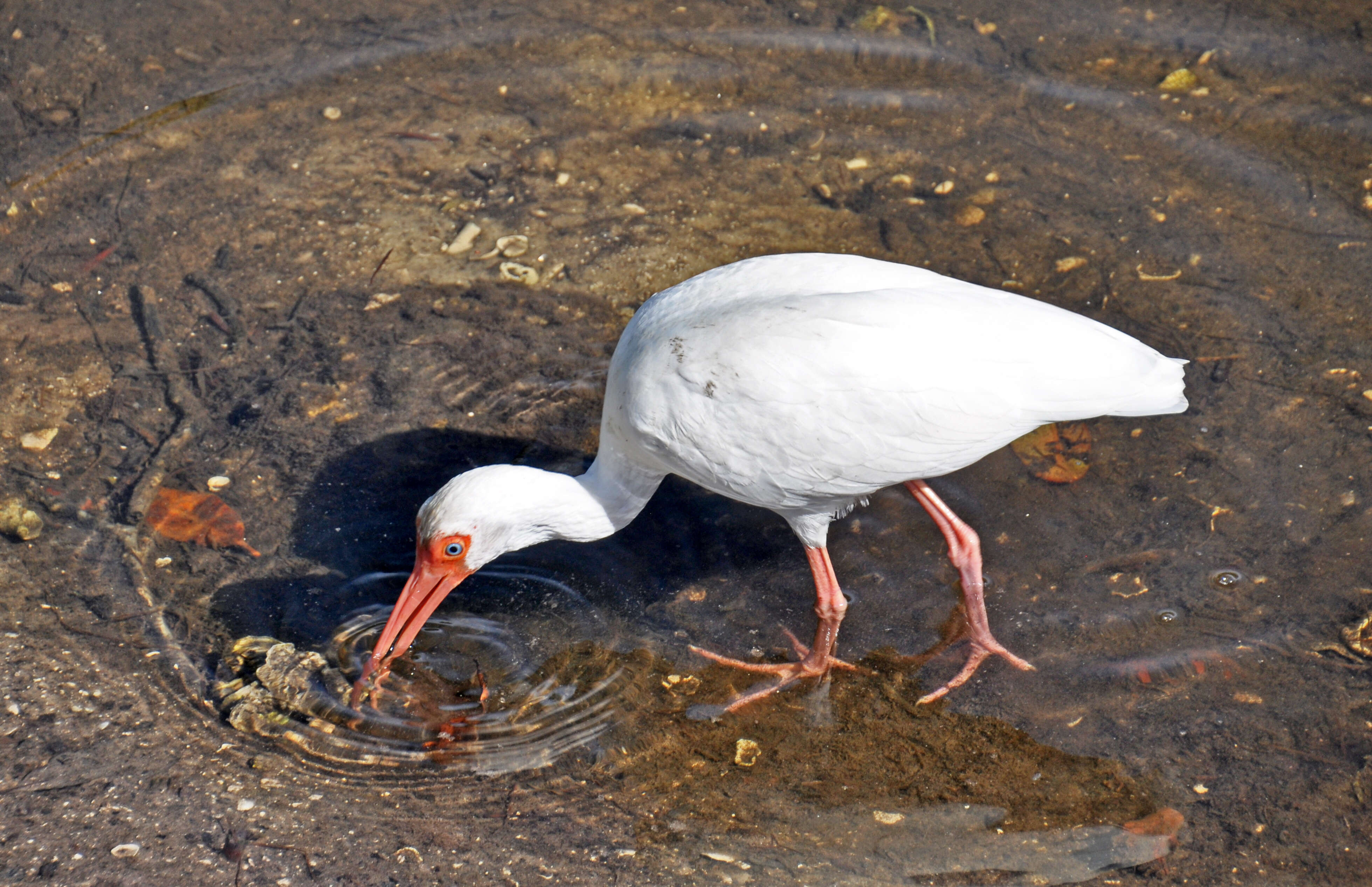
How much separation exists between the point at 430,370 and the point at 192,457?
3.63 feet

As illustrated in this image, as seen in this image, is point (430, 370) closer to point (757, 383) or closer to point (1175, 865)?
point (757, 383)

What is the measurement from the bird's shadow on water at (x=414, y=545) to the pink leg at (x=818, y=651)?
1.02ft

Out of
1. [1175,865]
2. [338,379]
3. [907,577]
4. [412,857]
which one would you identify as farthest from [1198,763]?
[338,379]

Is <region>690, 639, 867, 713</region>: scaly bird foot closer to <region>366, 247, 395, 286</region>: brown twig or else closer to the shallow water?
the shallow water

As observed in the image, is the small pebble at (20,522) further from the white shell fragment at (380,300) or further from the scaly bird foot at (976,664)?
the scaly bird foot at (976,664)

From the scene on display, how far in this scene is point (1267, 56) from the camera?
6.32 metres

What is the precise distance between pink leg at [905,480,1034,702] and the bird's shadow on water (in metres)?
0.64

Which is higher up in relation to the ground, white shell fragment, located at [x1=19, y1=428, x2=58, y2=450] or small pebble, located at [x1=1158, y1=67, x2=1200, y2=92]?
small pebble, located at [x1=1158, y1=67, x2=1200, y2=92]

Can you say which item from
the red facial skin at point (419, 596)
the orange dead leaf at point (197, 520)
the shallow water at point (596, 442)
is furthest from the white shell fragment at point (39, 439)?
the red facial skin at point (419, 596)

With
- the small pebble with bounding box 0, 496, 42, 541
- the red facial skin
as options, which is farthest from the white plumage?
the small pebble with bounding box 0, 496, 42, 541

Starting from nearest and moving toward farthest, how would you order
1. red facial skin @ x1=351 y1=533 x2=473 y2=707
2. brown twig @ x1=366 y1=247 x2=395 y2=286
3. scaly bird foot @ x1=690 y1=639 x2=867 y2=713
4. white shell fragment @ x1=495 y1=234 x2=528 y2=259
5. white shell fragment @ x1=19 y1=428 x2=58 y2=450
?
red facial skin @ x1=351 y1=533 x2=473 y2=707, scaly bird foot @ x1=690 y1=639 x2=867 y2=713, white shell fragment @ x1=19 y1=428 x2=58 y2=450, brown twig @ x1=366 y1=247 x2=395 y2=286, white shell fragment @ x1=495 y1=234 x2=528 y2=259

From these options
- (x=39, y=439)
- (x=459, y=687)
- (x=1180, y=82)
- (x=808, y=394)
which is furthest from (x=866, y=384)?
(x=1180, y=82)

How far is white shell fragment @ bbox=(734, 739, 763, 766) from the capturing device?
3.91 metres

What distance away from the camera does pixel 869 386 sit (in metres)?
3.50
